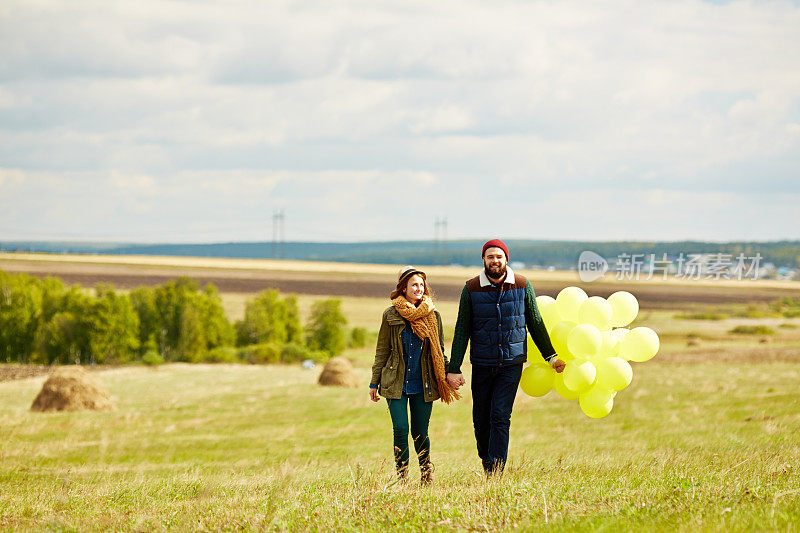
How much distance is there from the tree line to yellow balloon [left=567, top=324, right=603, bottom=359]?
57.0 meters

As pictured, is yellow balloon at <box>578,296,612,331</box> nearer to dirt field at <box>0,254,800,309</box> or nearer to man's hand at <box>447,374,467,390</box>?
man's hand at <box>447,374,467,390</box>

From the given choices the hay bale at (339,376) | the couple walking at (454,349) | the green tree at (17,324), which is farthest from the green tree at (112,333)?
the couple walking at (454,349)

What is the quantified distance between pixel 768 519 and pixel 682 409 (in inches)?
718

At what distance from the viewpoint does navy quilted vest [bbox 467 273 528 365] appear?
8.18 m

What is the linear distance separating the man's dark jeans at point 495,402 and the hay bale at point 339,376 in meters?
27.1

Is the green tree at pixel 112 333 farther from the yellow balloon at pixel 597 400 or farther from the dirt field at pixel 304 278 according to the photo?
the yellow balloon at pixel 597 400

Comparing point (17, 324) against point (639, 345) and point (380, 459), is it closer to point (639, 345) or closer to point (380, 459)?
point (380, 459)

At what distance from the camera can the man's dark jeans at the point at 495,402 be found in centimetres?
827

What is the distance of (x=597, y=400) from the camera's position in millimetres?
9203

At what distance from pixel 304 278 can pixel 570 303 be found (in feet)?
346

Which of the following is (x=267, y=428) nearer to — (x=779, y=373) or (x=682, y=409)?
(x=682, y=409)

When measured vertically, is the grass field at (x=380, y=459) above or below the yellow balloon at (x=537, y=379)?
below

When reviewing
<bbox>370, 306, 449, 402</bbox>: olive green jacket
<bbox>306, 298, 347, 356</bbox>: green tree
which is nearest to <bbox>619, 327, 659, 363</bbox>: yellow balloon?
<bbox>370, 306, 449, 402</bbox>: olive green jacket

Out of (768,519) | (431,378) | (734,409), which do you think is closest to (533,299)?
(431,378)
